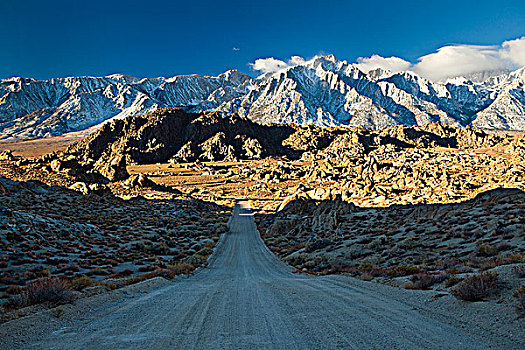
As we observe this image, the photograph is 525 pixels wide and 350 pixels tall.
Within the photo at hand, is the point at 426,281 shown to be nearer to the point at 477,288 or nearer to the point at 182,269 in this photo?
the point at 477,288

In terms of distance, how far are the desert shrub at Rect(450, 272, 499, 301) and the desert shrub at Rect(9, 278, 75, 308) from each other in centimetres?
889

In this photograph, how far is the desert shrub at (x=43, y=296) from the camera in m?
6.57

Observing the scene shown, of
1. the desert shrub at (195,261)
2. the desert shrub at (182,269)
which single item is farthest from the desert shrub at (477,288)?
the desert shrub at (195,261)

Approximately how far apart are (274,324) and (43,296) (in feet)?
18.0

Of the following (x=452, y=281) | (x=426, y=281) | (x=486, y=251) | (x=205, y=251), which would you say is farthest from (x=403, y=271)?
(x=205, y=251)

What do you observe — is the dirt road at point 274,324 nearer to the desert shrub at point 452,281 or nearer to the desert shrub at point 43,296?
the desert shrub at point 452,281

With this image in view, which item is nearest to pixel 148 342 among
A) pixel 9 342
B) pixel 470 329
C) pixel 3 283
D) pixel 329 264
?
pixel 9 342

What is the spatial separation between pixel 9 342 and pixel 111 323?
1.56 m

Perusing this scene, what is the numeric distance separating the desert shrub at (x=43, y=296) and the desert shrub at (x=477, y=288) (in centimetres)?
889

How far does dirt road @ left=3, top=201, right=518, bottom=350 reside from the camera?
4.60 meters

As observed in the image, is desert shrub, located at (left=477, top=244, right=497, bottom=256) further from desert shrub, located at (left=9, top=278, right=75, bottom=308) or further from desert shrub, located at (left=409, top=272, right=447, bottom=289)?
desert shrub, located at (left=9, top=278, right=75, bottom=308)

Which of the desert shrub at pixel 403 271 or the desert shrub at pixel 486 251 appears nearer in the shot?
the desert shrub at pixel 403 271

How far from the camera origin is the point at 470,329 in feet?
16.2

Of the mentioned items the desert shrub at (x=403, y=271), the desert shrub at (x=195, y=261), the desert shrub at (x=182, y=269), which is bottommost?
the desert shrub at (x=195, y=261)
